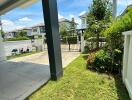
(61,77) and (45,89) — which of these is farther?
(61,77)

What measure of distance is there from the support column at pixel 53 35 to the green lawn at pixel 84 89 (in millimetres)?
464

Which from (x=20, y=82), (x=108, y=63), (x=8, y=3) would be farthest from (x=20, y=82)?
(x=8, y=3)

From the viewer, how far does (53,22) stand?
5676mm

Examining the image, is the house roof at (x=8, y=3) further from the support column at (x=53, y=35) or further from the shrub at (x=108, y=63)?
the shrub at (x=108, y=63)

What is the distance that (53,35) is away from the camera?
5.67 metres

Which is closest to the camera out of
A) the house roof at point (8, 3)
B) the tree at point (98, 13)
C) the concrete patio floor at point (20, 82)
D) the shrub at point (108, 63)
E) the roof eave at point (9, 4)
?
the concrete patio floor at point (20, 82)

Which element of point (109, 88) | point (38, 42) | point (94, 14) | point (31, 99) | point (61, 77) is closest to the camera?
point (31, 99)

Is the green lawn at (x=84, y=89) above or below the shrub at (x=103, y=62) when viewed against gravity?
below

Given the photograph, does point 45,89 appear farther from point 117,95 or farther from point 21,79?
point 117,95

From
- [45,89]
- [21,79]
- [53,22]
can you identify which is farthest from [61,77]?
[53,22]

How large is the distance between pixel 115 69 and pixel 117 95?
1.99m

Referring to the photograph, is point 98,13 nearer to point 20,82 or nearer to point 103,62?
point 103,62

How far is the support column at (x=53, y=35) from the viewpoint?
216 inches

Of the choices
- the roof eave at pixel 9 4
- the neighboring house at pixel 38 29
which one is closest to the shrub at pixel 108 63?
the roof eave at pixel 9 4
